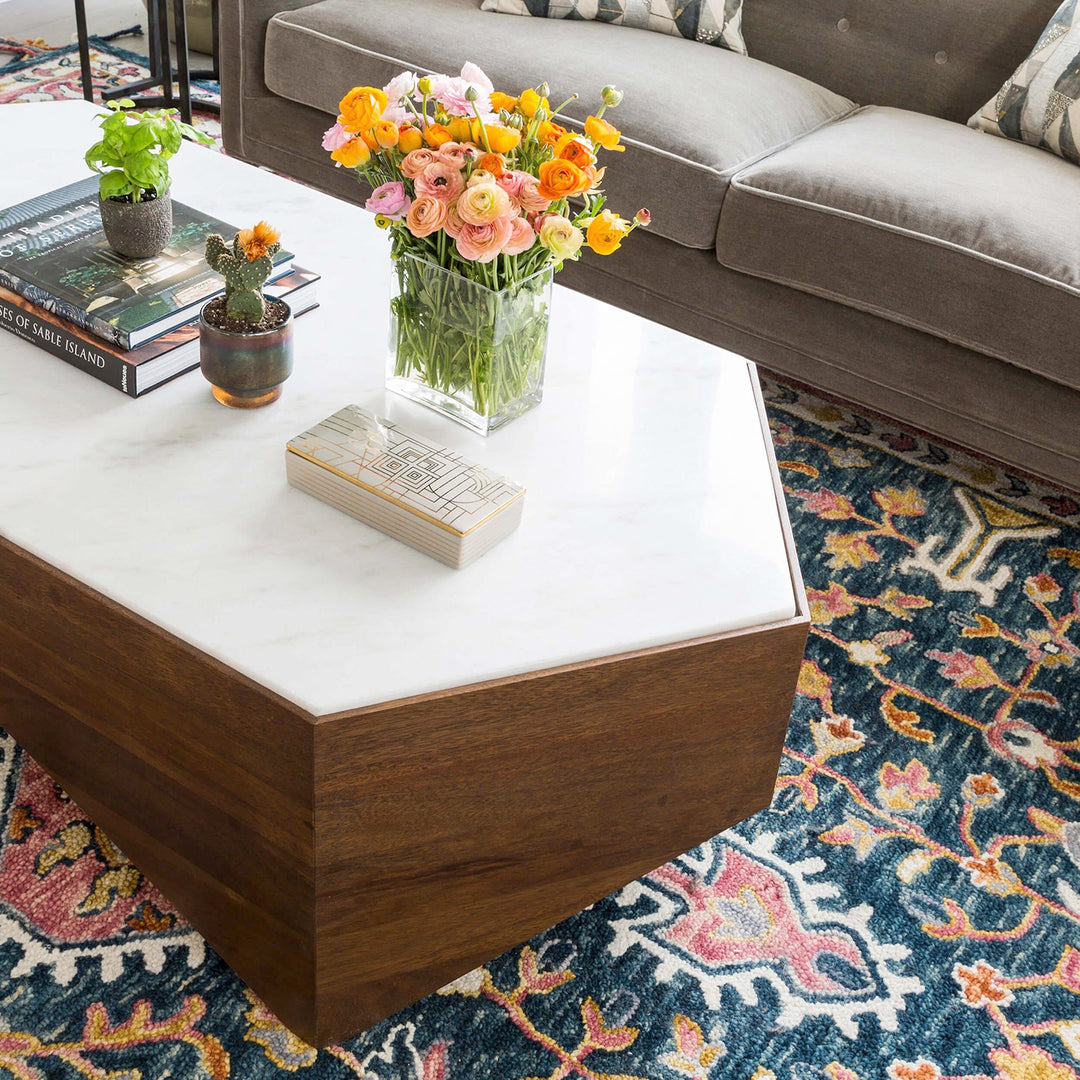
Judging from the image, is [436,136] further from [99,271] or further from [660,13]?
[660,13]

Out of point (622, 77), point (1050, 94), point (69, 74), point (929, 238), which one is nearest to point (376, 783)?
point (929, 238)

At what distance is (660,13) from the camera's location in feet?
7.32

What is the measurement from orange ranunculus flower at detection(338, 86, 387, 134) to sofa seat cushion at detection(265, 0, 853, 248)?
2.92 feet

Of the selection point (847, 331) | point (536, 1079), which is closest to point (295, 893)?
point (536, 1079)

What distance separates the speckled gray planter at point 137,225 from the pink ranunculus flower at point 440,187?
14.9 inches

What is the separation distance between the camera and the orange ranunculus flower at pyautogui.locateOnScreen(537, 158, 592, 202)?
1.00 meters

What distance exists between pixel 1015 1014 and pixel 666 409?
711 mm

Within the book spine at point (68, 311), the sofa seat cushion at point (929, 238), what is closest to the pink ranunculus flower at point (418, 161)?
the book spine at point (68, 311)

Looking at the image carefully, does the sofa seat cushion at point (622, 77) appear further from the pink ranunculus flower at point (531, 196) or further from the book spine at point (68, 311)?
the book spine at point (68, 311)

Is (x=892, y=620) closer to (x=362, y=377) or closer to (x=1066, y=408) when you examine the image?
(x=1066, y=408)

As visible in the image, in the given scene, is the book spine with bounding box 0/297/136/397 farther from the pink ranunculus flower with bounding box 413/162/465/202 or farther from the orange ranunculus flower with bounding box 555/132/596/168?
the orange ranunculus flower with bounding box 555/132/596/168

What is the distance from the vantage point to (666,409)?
1251 millimetres

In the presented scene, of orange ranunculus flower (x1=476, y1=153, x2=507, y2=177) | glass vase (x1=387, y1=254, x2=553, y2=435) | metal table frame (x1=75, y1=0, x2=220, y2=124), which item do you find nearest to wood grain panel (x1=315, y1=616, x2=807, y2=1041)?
glass vase (x1=387, y1=254, x2=553, y2=435)

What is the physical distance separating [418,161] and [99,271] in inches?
16.9
